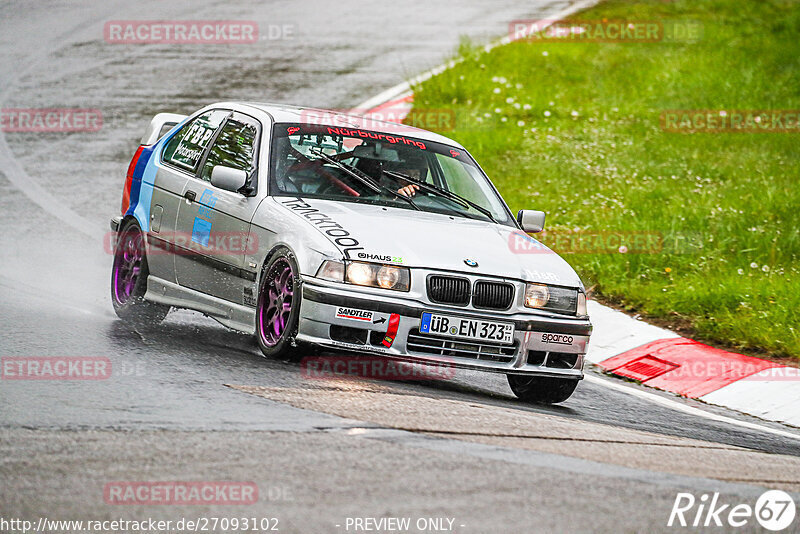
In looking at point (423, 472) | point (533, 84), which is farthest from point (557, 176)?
point (423, 472)

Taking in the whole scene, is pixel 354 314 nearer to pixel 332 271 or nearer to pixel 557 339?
pixel 332 271

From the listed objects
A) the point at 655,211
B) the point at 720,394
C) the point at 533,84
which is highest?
the point at 533,84

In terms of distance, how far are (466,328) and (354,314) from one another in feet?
2.21

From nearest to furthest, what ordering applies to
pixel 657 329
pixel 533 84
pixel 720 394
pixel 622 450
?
A: 1. pixel 622 450
2. pixel 720 394
3. pixel 657 329
4. pixel 533 84

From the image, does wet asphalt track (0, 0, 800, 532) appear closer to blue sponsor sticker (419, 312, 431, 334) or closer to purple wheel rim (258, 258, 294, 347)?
purple wheel rim (258, 258, 294, 347)

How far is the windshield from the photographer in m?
7.98

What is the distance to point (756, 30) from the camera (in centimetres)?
2312

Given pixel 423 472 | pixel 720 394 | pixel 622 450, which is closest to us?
pixel 423 472

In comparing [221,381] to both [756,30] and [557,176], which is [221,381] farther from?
[756,30]

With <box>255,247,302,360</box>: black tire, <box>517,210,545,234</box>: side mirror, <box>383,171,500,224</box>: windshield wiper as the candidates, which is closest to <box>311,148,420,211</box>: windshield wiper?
<box>383,171,500,224</box>: windshield wiper

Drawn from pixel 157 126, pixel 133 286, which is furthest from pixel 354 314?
pixel 157 126

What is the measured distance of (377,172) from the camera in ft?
27.1

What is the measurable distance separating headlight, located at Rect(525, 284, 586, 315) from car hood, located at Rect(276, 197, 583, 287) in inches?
1.8

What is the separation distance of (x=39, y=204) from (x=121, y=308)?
476cm
